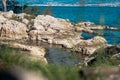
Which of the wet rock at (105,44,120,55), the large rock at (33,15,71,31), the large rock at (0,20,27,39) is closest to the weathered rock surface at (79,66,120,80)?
the wet rock at (105,44,120,55)

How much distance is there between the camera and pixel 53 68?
559cm

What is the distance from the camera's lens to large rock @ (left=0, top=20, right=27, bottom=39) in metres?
35.3

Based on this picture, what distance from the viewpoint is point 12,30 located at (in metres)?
35.8

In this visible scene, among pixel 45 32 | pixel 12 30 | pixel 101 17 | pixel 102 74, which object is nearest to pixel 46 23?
pixel 45 32

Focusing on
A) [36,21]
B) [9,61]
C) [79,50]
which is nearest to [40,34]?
[36,21]

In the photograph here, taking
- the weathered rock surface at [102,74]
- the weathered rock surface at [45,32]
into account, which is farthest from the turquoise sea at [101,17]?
the weathered rock surface at [102,74]

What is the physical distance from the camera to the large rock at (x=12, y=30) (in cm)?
3531

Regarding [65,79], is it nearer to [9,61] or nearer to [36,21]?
[9,61]

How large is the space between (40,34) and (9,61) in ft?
104

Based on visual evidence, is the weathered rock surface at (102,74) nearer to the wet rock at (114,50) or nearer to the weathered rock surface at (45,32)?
the wet rock at (114,50)

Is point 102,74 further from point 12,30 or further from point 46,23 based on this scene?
point 46,23

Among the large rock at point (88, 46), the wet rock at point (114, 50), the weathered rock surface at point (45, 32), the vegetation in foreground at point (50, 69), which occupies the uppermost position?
the vegetation in foreground at point (50, 69)

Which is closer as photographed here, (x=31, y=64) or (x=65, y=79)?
(x=65, y=79)

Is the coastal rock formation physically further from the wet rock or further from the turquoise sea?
the wet rock
